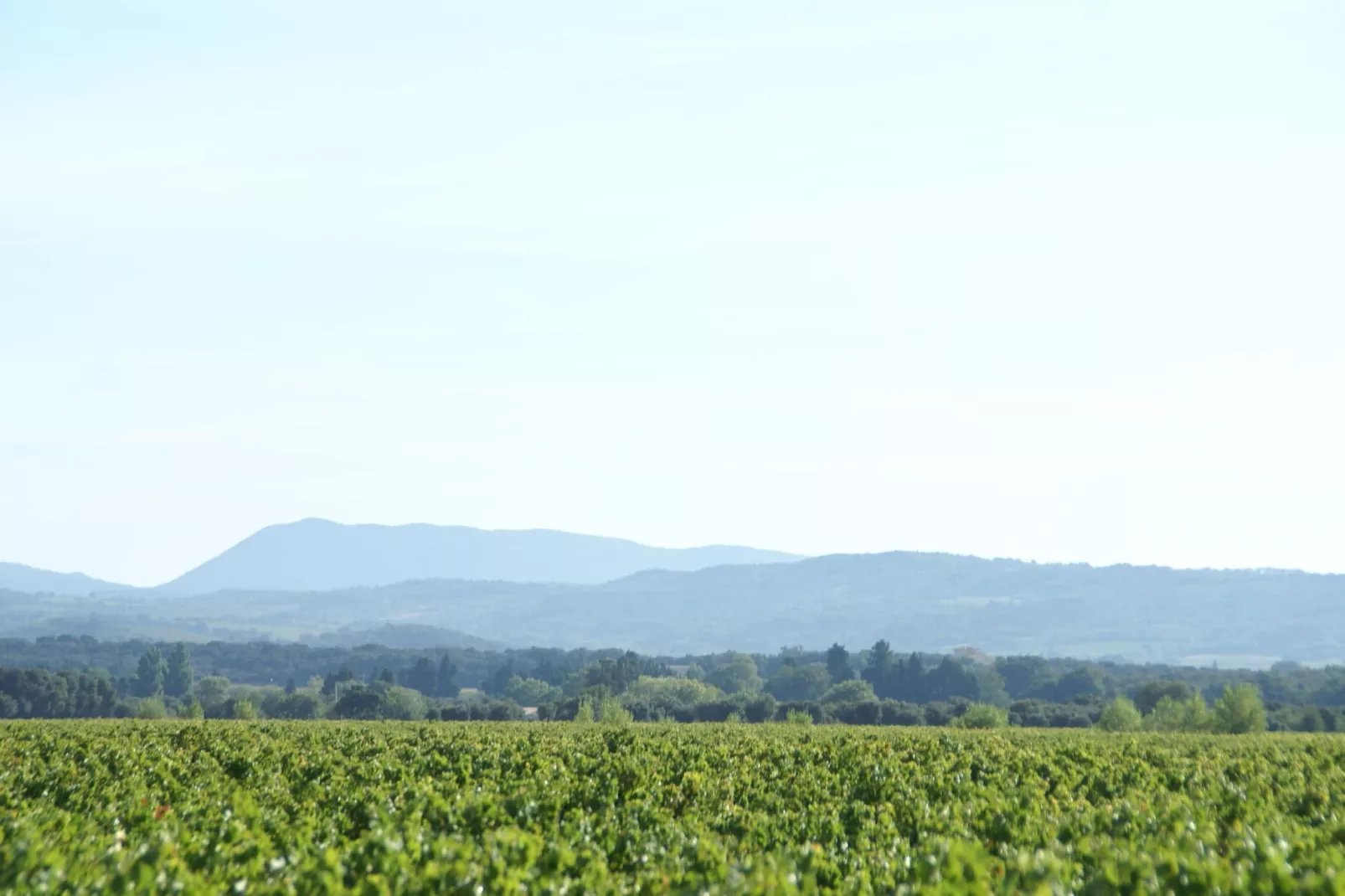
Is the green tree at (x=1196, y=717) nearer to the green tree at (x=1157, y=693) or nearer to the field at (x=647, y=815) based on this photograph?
the green tree at (x=1157, y=693)

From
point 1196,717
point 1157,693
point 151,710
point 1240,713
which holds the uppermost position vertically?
point 1240,713

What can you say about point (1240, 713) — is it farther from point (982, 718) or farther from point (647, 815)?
point (647, 815)

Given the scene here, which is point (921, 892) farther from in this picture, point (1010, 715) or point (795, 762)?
point (1010, 715)

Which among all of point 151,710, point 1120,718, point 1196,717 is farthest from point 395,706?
point 1196,717

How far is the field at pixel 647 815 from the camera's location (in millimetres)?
10266

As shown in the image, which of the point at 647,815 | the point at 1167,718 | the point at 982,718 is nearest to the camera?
the point at 647,815

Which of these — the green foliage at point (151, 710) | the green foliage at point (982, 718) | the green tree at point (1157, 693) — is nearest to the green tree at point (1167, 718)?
the green foliage at point (982, 718)

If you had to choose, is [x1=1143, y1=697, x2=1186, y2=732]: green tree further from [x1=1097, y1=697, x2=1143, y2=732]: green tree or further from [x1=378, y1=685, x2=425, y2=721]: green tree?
[x1=378, y1=685, x2=425, y2=721]: green tree

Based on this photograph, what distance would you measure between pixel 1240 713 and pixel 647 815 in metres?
101

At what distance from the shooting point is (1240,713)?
104750mm

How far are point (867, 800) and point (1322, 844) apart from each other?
1064cm

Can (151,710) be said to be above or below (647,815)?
below

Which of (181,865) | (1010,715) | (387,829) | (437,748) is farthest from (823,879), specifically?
(1010,715)

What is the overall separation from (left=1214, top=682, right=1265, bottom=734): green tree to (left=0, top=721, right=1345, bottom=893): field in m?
67.2
